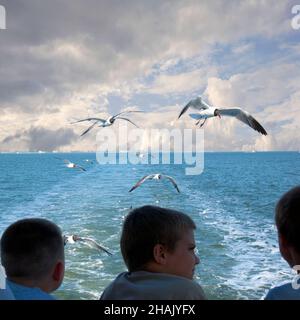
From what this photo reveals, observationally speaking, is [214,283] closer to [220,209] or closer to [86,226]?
[86,226]

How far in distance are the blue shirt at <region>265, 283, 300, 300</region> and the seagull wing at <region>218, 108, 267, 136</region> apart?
159 inches

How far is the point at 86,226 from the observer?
11.4 meters

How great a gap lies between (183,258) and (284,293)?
0.99 feet

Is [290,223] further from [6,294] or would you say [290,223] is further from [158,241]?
[6,294]

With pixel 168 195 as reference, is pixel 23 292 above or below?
above

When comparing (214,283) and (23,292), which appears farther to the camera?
(214,283)

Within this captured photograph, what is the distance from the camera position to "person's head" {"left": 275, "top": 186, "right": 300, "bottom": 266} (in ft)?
3.33

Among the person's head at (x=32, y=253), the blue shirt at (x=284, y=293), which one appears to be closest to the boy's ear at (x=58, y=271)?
the person's head at (x=32, y=253)

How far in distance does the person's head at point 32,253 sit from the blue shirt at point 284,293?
594 millimetres

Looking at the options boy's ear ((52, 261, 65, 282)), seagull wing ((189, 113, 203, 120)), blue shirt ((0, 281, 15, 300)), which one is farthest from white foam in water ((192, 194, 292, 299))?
blue shirt ((0, 281, 15, 300))

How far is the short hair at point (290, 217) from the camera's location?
3.33ft

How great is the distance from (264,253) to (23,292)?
335 inches

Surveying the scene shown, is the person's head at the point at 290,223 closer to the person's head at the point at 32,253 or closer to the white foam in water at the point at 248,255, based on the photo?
the person's head at the point at 32,253
